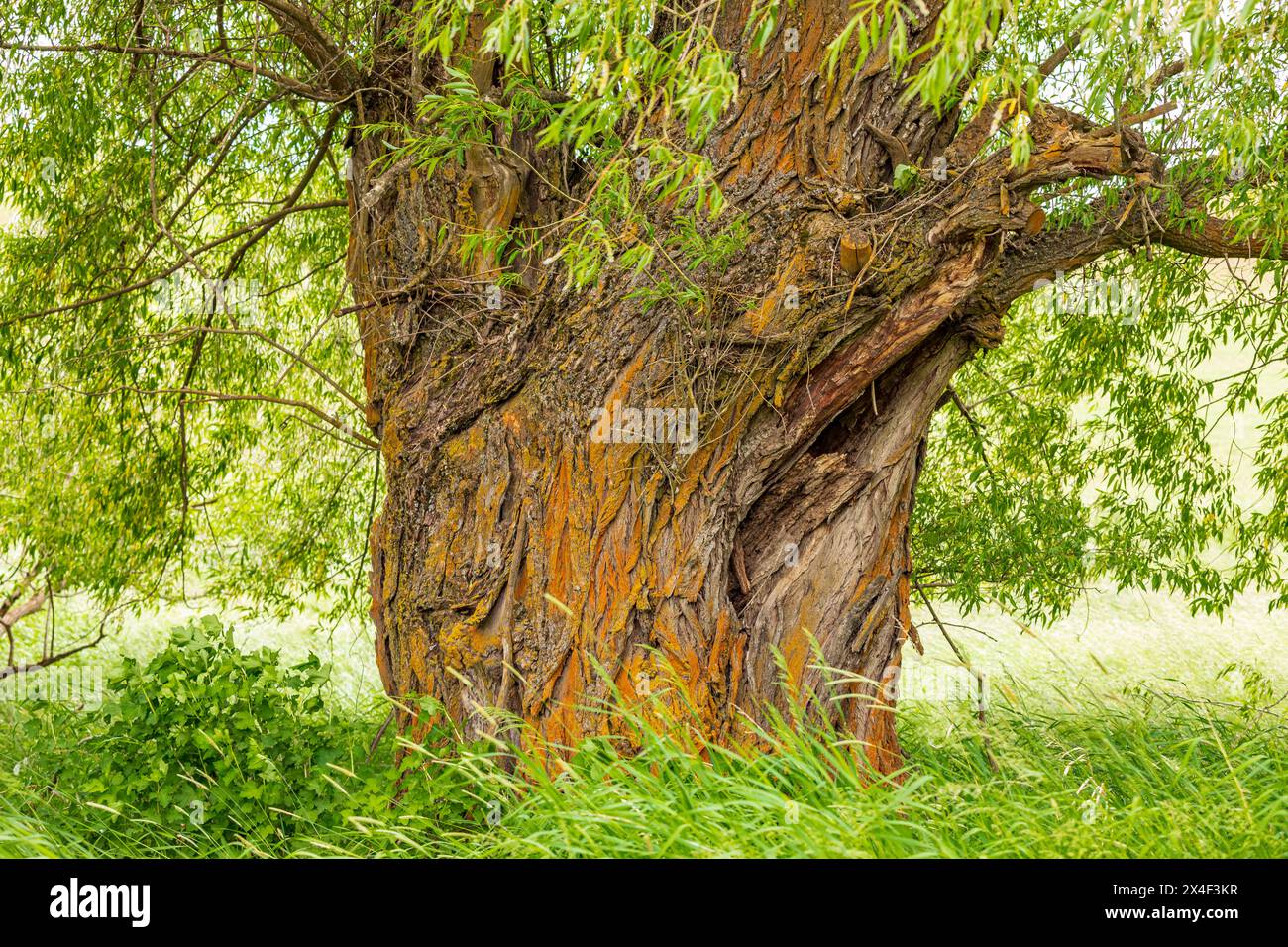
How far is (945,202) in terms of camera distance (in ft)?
13.9

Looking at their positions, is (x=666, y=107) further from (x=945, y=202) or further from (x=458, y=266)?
(x=458, y=266)

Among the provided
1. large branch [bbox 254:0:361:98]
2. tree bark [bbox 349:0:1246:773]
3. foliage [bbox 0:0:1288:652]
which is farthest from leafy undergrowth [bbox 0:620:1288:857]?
large branch [bbox 254:0:361:98]

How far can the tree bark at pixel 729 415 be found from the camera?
4262mm

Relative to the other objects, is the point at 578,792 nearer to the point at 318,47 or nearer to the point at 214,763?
the point at 214,763

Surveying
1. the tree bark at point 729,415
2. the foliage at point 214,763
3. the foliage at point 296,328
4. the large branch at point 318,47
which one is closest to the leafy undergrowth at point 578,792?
the foliage at point 214,763

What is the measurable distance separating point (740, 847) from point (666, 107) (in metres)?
2.06

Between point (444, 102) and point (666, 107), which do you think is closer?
point (666, 107)

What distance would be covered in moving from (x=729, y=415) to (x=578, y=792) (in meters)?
1.53

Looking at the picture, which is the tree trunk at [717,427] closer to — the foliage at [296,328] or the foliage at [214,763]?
the foliage at [296,328]

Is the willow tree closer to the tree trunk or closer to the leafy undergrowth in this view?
the tree trunk

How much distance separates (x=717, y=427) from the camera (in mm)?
4375

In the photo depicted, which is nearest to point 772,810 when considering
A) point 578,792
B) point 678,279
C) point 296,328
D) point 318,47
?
point 578,792

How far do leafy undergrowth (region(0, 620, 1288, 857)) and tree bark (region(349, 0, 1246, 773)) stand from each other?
1.02ft

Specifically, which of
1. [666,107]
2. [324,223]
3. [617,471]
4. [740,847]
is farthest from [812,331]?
[324,223]
